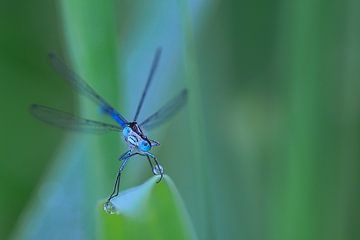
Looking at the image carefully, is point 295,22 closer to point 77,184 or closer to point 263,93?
point 263,93

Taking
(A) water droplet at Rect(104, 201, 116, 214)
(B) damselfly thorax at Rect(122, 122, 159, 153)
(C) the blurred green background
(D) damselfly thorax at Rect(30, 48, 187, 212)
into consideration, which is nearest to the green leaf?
(A) water droplet at Rect(104, 201, 116, 214)

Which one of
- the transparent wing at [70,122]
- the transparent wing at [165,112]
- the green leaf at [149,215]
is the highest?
the transparent wing at [70,122]

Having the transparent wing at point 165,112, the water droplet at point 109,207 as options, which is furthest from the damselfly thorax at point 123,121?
the water droplet at point 109,207

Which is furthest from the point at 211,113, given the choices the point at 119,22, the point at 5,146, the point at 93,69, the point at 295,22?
the point at 93,69

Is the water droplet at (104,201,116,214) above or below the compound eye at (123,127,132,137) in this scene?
below

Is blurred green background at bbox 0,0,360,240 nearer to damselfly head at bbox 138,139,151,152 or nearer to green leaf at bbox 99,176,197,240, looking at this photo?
damselfly head at bbox 138,139,151,152

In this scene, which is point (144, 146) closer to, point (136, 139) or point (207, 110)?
point (136, 139)

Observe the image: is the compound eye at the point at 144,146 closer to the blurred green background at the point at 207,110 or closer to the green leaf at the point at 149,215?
the blurred green background at the point at 207,110
